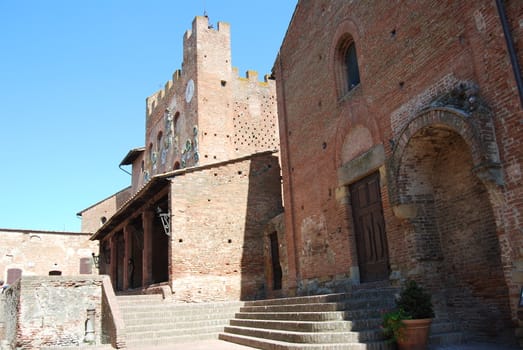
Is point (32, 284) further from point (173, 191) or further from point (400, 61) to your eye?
point (400, 61)

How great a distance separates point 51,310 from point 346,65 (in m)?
9.99

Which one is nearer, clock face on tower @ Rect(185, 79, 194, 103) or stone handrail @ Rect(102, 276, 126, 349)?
stone handrail @ Rect(102, 276, 126, 349)

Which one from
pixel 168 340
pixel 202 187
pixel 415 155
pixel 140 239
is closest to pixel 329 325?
pixel 415 155

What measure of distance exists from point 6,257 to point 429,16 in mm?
29046

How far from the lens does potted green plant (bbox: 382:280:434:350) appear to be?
6.85 meters

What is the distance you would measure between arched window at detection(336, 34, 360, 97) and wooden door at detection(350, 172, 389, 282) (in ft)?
8.73

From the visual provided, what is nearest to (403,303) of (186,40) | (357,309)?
(357,309)

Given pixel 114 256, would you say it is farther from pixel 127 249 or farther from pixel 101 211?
pixel 101 211

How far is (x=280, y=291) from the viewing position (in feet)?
50.9

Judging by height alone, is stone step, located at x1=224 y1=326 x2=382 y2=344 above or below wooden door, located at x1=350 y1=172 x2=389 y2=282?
below

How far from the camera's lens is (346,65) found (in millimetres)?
12375

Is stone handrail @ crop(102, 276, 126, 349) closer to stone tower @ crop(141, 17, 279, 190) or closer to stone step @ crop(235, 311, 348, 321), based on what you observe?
stone step @ crop(235, 311, 348, 321)

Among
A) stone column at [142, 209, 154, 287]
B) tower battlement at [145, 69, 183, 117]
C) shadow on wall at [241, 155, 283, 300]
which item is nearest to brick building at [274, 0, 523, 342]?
shadow on wall at [241, 155, 283, 300]

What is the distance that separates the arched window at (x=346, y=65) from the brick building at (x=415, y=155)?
0.12 ft
